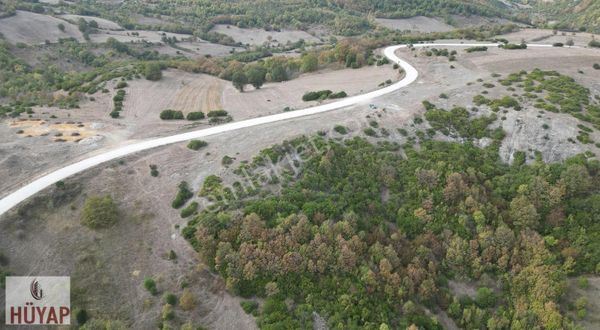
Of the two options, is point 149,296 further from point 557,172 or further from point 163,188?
point 557,172

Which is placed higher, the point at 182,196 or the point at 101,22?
the point at 101,22

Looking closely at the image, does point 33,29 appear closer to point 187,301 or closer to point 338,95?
point 338,95

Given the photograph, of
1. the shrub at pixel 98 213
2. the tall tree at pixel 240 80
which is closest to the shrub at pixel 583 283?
the shrub at pixel 98 213

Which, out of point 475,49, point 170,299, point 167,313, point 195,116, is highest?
point 475,49

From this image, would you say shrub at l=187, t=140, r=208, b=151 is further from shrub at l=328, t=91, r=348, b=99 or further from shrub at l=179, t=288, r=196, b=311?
shrub at l=328, t=91, r=348, b=99

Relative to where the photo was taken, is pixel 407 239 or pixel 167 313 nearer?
pixel 167 313

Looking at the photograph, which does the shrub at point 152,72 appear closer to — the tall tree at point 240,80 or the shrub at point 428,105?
the tall tree at point 240,80

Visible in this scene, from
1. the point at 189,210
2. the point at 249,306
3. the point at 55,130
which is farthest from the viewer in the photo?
the point at 55,130

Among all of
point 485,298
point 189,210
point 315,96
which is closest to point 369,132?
point 315,96

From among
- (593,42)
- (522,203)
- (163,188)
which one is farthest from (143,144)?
(593,42)
